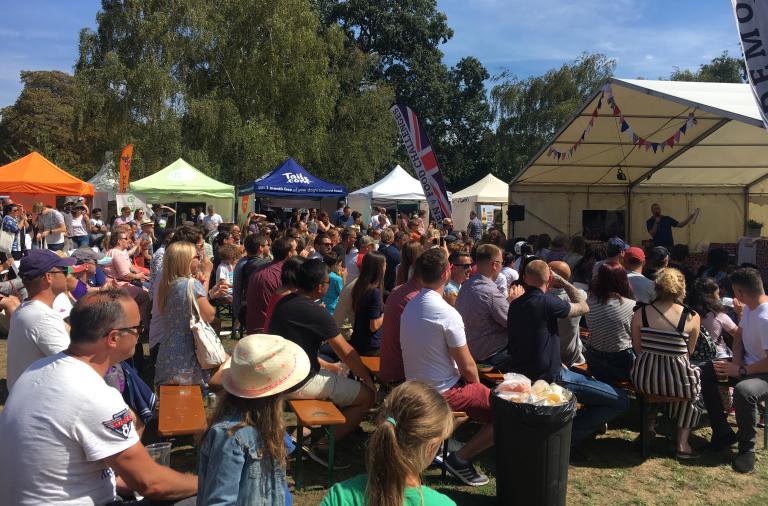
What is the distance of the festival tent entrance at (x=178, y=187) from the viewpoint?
16953 millimetres

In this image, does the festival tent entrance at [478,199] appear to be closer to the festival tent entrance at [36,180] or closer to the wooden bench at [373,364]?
the festival tent entrance at [36,180]

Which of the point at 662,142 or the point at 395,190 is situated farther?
the point at 395,190

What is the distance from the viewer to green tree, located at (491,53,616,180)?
3588 centimetres

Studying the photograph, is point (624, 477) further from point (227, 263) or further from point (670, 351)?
point (227, 263)

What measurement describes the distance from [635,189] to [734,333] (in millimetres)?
12243

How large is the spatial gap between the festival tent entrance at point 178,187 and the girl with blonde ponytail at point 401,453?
16.3m

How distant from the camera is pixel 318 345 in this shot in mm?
4258

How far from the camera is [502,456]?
3.87 meters

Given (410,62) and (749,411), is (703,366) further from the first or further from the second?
(410,62)

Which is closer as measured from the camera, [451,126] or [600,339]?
[600,339]

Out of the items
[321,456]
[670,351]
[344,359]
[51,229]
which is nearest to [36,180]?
[51,229]

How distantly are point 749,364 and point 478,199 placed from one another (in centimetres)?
1812

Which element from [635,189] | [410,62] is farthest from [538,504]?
[410,62]

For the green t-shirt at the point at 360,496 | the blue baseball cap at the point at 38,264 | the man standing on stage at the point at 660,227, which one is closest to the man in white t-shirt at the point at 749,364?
the green t-shirt at the point at 360,496
